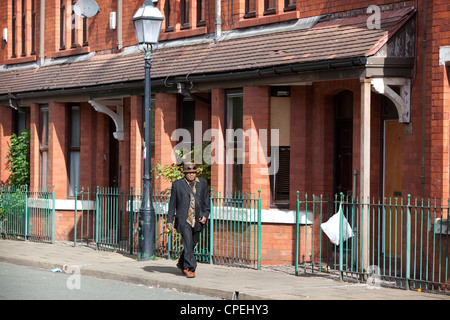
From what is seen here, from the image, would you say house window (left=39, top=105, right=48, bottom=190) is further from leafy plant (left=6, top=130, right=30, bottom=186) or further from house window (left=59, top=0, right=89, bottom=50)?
house window (left=59, top=0, right=89, bottom=50)

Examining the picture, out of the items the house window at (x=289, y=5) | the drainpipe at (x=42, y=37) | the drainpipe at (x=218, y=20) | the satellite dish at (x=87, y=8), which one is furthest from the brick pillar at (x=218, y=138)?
the drainpipe at (x=42, y=37)

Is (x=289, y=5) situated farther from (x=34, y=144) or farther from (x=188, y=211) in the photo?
(x=34, y=144)

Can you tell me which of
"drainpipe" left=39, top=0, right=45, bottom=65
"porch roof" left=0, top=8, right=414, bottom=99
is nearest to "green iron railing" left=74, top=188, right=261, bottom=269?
"porch roof" left=0, top=8, right=414, bottom=99

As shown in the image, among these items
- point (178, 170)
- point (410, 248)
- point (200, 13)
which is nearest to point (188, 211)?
point (410, 248)

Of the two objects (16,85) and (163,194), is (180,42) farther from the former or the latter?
(16,85)

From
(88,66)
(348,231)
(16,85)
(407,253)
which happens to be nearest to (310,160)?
(348,231)

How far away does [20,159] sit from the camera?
915 inches

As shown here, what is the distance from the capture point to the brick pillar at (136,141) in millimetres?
19080

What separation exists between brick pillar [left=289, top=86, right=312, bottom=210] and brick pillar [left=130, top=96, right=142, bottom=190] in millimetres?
4172

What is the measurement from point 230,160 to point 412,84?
4.42m

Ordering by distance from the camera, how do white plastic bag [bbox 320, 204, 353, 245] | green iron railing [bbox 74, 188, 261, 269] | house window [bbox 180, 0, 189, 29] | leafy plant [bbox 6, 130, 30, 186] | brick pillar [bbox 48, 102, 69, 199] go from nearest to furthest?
white plastic bag [bbox 320, 204, 353, 245] < green iron railing [bbox 74, 188, 261, 269] < house window [bbox 180, 0, 189, 29] < brick pillar [bbox 48, 102, 69, 199] < leafy plant [bbox 6, 130, 30, 186]

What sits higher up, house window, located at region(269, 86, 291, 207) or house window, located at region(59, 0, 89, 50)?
house window, located at region(59, 0, 89, 50)

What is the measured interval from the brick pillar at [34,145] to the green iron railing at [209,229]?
4.07 meters

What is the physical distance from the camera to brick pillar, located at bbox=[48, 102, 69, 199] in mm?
21578
